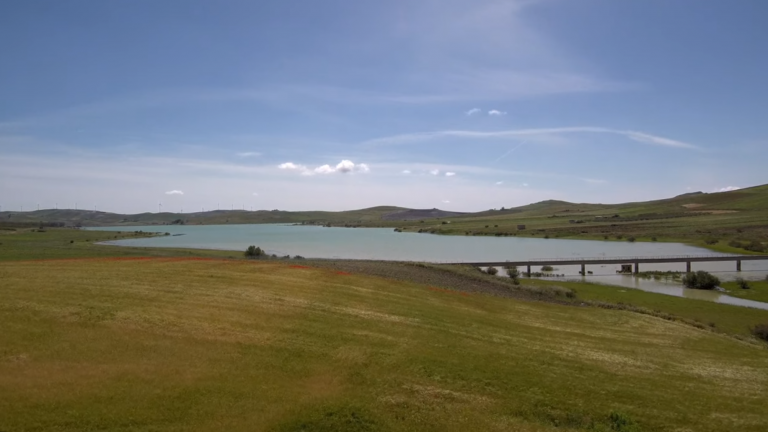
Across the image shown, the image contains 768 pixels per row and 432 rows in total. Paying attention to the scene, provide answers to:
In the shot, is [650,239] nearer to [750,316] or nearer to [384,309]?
[750,316]

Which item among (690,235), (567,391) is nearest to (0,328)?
(567,391)

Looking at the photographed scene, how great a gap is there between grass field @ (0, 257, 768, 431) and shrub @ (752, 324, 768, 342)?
7178 mm

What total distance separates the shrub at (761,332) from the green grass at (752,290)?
19351 mm

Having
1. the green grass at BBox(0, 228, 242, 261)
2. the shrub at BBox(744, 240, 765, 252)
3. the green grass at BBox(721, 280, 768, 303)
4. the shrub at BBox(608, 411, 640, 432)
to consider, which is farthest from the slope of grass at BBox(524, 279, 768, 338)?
the shrub at BBox(744, 240, 765, 252)

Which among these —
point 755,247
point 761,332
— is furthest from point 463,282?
point 755,247

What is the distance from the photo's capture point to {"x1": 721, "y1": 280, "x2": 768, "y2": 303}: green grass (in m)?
48.4

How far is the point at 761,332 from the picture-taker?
30938 millimetres

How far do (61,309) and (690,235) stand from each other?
146739mm

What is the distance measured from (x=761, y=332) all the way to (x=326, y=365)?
1247 inches

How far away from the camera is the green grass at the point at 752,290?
48.4 m

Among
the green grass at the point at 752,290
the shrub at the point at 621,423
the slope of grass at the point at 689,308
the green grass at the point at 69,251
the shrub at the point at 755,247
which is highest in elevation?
the green grass at the point at 69,251

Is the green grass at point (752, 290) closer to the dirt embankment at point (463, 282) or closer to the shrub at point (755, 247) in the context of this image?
the dirt embankment at point (463, 282)

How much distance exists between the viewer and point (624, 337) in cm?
2425

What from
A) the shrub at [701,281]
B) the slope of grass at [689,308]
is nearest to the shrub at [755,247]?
the shrub at [701,281]
